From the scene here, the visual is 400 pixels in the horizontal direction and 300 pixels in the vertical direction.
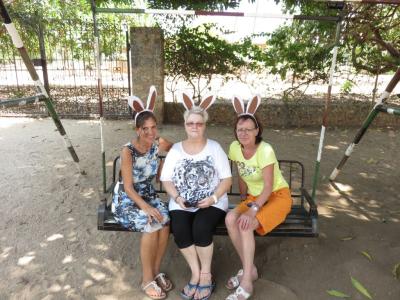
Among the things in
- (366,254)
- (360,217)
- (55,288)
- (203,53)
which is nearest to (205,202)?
(55,288)

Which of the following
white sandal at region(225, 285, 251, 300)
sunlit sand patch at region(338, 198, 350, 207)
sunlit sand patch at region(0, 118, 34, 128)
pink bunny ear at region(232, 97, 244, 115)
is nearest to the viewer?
white sandal at region(225, 285, 251, 300)

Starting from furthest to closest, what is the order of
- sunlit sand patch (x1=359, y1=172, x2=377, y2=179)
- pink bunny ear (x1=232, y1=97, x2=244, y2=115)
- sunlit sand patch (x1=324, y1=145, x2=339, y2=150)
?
sunlit sand patch (x1=324, y1=145, x2=339, y2=150), sunlit sand patch (x1=359, y1=172, x2=377, y2=179), pink bunny ear (x1=232, y1=97, x2=244, y2=115)

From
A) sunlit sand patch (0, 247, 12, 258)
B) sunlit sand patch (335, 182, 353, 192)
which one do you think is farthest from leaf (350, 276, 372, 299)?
sunlit sand patch (0, 247, 12, 258)

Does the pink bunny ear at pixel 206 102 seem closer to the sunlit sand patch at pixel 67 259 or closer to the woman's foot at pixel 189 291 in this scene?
the woman's foot at pixel 189 291

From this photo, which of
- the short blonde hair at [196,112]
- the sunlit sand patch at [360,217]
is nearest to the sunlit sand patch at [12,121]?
the short blonde hair at [196,112]

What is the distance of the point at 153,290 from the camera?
2.44 metres

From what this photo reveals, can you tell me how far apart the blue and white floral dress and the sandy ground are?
0.48 m

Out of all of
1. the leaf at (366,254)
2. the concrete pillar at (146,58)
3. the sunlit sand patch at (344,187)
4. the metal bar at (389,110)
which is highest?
the concrete pillar at (146,58)

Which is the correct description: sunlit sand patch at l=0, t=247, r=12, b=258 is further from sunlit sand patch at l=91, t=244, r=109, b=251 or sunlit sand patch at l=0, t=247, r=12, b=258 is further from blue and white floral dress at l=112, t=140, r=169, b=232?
blue and white floral dress at l=112, t=140, r=169, b=232

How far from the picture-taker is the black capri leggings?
2.37 meters

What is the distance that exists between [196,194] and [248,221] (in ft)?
1.30

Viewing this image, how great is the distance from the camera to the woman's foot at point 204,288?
238 cm

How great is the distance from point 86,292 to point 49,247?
678 mm

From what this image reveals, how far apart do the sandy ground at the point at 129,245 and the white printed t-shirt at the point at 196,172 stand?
624mm
